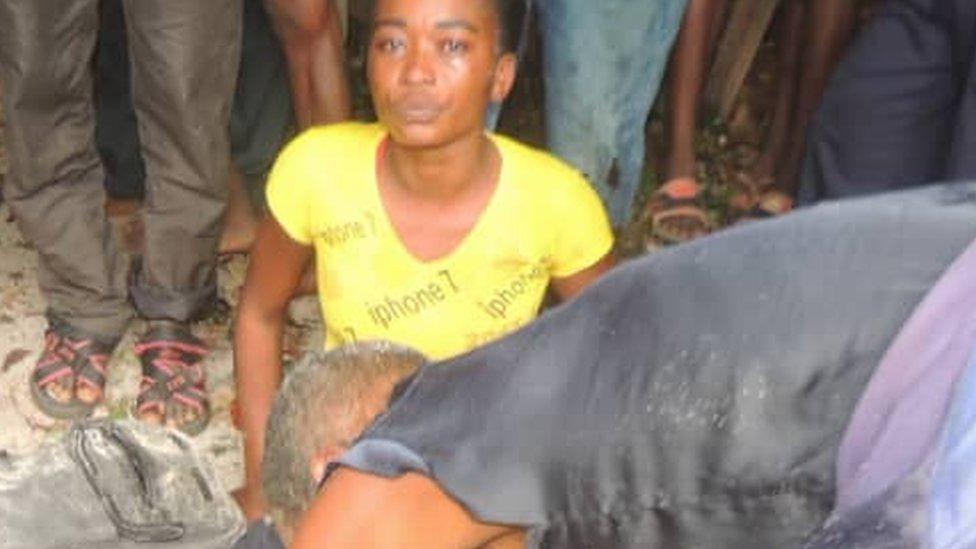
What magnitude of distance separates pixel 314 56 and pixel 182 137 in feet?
1.09

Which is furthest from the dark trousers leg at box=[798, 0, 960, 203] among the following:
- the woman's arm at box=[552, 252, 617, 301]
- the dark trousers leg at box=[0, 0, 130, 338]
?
the dark trousers leg at box=[0, 0, 130, 338]

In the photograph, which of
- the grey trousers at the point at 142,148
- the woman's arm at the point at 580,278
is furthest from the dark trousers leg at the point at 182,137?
the woman's arm at the point at 580,278

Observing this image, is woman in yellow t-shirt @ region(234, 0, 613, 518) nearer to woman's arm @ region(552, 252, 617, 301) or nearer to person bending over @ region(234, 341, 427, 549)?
woman's arm @ region(552, 252, 617, 301)

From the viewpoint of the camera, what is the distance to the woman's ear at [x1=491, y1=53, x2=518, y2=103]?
9.20ft

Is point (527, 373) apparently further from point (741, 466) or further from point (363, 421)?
point (363, 421)

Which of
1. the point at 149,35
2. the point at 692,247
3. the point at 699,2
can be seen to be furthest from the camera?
the point at 699,2

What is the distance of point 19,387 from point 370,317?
0.99 m

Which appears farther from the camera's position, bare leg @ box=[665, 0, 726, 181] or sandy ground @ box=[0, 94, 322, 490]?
bare leg @ box=[665, 0, 726, 181]

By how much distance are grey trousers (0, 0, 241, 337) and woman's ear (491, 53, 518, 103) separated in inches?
24.9

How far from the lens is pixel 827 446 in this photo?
4.98 feet

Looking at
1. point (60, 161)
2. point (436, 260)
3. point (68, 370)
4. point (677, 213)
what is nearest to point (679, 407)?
point (436, 260)

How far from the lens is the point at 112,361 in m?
3.59

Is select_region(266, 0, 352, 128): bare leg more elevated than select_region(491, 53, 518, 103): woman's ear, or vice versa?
select_region(491, 53, 518, 103): woman's ear

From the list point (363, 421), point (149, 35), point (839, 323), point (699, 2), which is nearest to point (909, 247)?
point (839, 323)
